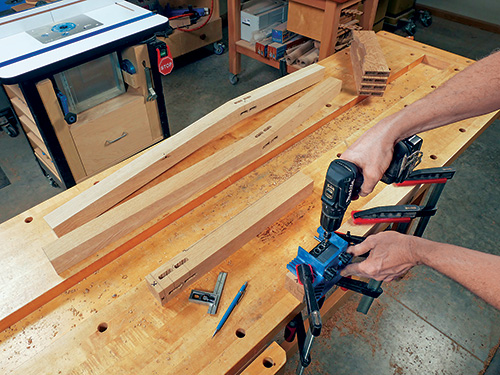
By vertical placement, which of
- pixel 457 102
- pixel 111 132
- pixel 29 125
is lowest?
pixel 111 132

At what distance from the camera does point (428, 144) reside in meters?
1.74

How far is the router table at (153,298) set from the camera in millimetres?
1043

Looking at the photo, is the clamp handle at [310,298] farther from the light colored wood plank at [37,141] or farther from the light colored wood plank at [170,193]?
the light colored wood plank at [37,141]

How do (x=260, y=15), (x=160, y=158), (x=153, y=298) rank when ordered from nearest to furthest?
1. (x=153, y=298)
2. (x=160, y=158)
3. (x=260, y=15)

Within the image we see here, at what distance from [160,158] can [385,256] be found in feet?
3.06

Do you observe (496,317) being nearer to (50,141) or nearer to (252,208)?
(252,208)

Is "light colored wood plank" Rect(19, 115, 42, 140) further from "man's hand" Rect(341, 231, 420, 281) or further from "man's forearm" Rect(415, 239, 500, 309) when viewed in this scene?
"man's forearm" Rect(415, 239, 500, 309)

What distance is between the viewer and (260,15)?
3.34m

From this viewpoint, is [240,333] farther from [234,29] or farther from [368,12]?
[234,29]

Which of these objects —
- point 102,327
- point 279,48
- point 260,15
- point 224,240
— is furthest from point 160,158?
point 260,15

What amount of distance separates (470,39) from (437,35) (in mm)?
444

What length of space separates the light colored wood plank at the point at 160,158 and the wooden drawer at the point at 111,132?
1050 millimetres

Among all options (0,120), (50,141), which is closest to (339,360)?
(50,141)

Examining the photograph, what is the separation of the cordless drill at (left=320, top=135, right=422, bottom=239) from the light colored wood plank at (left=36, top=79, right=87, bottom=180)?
67.7 inches
